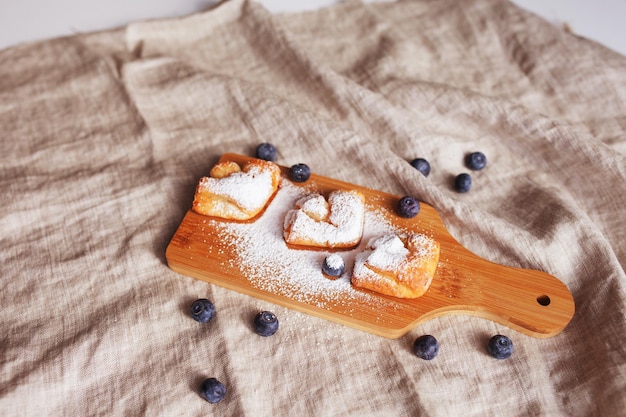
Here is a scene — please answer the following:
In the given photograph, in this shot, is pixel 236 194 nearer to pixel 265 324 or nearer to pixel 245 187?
pixel 245 187

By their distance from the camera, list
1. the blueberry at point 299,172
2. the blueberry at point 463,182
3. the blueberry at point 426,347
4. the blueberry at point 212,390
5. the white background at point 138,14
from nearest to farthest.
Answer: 1. the blueberry at point 212,390
2. the blueberry at point 426,347
3. the blueberry at point 299,172
4. the blueberry at point 463,182
5. the white background at point 138,14

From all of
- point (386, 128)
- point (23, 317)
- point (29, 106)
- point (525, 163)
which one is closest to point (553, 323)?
point (525, 163)

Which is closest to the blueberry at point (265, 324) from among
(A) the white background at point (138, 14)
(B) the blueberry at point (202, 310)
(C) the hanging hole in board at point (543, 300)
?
(B) the blueberry at point (202, 310)

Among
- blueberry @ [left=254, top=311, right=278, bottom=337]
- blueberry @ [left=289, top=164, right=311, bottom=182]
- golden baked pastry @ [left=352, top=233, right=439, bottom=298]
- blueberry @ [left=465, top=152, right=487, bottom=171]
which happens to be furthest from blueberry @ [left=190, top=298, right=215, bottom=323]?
blueberry @ [left=465, top=152, right=487, bottom=171]

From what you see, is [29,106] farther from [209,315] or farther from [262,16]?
[209,315]

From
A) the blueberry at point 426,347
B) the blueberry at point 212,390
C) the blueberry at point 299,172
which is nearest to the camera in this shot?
the blueberry at point 212,390

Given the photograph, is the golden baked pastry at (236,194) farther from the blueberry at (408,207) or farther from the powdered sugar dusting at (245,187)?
the blueberry at (408,207)

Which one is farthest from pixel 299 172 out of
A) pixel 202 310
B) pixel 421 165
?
pixel 202 310

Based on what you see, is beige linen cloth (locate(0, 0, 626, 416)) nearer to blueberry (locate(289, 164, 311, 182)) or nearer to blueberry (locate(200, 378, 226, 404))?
blueberry (locate(200, 378, 226, 404))
